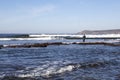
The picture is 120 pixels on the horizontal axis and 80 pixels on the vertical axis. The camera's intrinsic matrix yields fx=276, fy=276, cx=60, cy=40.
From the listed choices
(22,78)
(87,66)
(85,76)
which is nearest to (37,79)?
(22,78)

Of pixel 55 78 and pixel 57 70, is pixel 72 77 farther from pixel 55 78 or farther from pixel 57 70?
pixel 57 70

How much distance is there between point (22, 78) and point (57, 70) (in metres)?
4.20

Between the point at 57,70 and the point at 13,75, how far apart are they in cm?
388

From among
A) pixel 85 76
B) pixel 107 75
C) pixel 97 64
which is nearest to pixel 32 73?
pixel 85 76

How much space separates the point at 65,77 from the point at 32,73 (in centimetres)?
263

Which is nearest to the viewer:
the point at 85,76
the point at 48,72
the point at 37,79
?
the point at 37,79

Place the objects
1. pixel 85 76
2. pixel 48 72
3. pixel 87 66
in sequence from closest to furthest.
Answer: pixel 85 76 < pixel 48 72 < pixel 87 66

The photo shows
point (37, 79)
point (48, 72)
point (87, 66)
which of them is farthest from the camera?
point (87, 66)

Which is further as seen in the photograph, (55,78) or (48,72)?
(48,72)

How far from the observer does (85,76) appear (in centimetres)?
1820

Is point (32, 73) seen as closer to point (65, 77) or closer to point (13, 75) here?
point (13, 75)

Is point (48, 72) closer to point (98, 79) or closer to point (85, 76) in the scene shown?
point (85, 76)

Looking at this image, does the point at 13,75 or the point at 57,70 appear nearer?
the point at 13,75

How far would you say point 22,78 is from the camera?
57.0 ft
